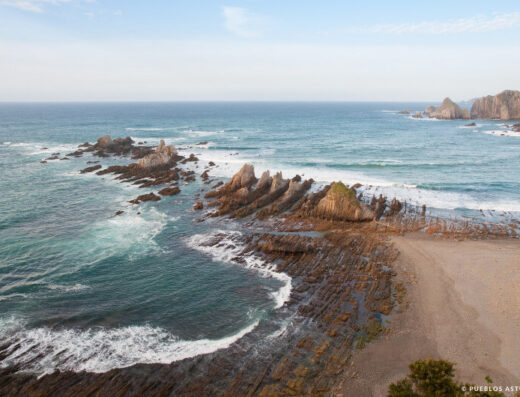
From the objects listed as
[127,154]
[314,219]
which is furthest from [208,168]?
[314,219]

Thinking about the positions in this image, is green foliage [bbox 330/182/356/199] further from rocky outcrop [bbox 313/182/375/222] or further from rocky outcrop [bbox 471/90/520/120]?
rocky outcrop [bbox 471/90/520/120]

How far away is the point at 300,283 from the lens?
25766 millimetres

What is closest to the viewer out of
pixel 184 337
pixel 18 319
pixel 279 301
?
pixel 184 337

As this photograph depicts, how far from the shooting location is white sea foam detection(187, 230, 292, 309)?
81.5ft

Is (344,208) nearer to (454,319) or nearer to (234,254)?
(234,254)

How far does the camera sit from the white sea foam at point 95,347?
1792cm

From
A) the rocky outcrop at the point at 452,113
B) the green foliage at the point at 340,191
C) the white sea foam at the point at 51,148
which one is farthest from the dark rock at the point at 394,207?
the rocky outcrop at the point at 452,113

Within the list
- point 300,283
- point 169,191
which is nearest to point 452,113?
point 169,191

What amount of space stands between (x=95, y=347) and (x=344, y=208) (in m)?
28.3

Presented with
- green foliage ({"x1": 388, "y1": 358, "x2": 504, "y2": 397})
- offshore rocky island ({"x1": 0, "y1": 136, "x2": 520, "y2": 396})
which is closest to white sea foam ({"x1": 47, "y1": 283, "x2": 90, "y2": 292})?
offshore rocky island ({"x1": 0, "y1": 136, "x2": 520, "y2": 396})

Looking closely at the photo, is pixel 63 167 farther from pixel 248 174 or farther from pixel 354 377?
pixel 354 377

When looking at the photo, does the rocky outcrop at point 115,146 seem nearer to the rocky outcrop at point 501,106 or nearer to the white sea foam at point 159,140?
the white sea foam at point 159,140

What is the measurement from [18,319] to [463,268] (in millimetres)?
33900

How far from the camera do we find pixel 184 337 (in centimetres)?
2005
